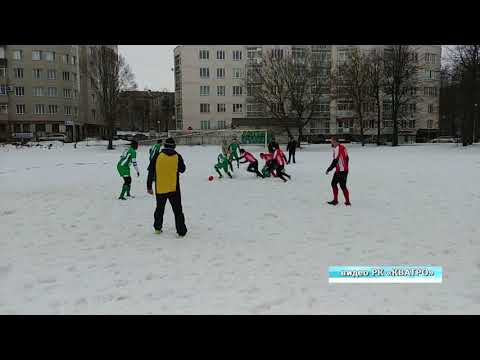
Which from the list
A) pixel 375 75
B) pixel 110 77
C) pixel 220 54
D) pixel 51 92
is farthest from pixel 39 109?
pixel 375 75

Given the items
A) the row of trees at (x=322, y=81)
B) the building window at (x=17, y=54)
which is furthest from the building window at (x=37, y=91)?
the row of trees at (x=322, y=81)

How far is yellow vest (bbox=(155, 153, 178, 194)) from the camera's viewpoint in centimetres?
757

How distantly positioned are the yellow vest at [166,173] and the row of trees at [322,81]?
4228 cm

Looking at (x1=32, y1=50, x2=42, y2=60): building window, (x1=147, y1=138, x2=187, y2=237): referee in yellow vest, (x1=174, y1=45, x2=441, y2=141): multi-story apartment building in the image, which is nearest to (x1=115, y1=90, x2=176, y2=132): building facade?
(x1=32, y1=50, x2=42, y2=60): building window

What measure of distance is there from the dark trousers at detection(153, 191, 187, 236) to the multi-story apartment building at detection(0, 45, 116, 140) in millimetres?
70362

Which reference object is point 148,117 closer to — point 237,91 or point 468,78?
point 237,91

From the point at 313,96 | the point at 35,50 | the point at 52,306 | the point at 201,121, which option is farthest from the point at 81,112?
the point at 52,306

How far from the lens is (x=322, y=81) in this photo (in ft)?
171

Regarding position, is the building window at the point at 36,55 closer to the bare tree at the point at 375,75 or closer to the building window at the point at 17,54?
the building window at the point at 17,54

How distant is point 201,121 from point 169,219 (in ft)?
218

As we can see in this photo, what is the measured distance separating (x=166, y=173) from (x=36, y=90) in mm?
77410

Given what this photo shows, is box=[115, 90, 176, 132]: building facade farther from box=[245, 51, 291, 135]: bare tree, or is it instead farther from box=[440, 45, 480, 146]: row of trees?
box=[440, 45, 480, 146]: row of trees

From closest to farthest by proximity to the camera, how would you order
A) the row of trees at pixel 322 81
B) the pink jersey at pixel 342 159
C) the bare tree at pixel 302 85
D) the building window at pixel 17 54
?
the pink jersey at pixel 342 159 < the bare tree at pixel 302 85 < the row of trees at pixel 322 81 < the building window at pixel 17 54

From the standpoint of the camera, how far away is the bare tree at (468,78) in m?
42.7
